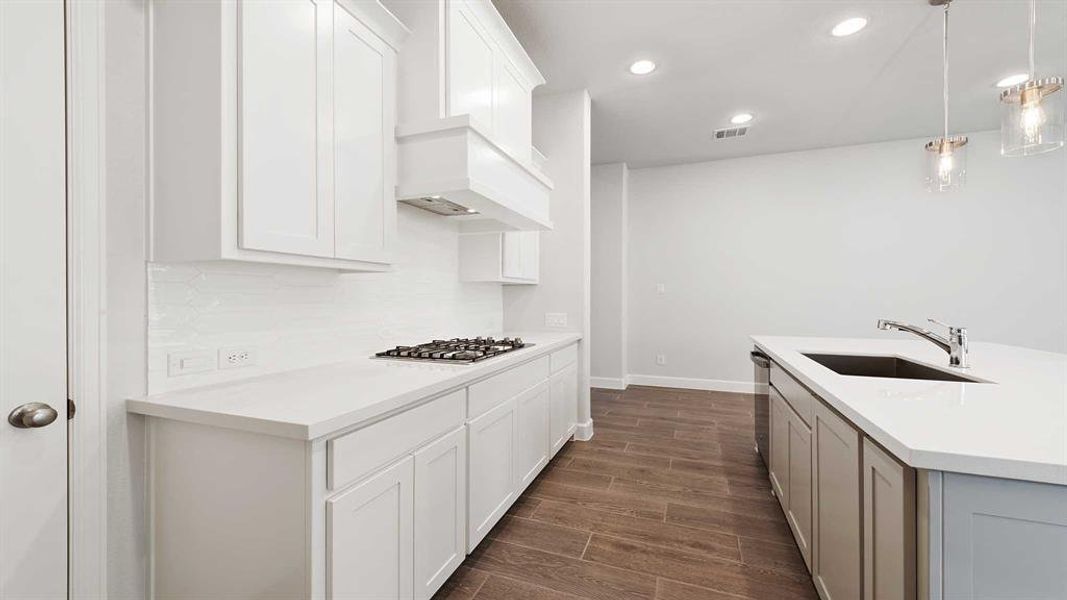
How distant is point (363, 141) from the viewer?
1801mm

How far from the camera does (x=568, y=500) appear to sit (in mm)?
2535

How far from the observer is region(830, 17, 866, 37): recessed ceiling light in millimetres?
2707

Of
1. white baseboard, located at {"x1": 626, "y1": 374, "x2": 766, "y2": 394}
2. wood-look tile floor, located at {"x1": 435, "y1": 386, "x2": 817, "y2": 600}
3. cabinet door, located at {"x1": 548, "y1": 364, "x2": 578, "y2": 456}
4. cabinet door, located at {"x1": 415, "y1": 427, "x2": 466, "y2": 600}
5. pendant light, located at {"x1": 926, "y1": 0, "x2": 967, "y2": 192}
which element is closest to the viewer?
cabinet door, located at {"x1": 415, "y1": 427, "x2": 466, "y2": 600}

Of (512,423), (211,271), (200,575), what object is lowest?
(200,575)

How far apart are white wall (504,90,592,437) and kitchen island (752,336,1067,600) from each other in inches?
78.0

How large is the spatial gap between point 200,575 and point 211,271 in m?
0.96

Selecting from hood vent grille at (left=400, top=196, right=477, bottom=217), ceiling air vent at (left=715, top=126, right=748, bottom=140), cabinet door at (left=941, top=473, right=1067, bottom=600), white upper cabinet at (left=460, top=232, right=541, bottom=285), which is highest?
ceiling air vent at (left=715, top=126, right=748, bottom=140)

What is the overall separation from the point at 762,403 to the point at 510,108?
258 centimetres

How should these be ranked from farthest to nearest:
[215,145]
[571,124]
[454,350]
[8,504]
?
[571,124] < [454,350] < [215,145] < [8,504]

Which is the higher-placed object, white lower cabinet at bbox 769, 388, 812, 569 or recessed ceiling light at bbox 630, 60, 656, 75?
recessed ceiling light at bbox 630, 60, 656, 75

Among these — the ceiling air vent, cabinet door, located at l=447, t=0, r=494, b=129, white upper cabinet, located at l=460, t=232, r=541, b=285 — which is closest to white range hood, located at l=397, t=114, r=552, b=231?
cabinet door, located at l=447, t=0, r=494, b=129

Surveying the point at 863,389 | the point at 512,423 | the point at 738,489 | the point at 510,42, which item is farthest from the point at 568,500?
the point at 510,42

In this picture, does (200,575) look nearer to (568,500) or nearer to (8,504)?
(8,504)

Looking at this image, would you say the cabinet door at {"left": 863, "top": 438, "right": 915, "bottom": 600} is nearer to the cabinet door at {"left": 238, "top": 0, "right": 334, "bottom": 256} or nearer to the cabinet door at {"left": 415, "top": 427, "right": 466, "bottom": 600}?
the cabinet door at {"left": 415, "top": 427, "right": 466, "bottom": 600}
